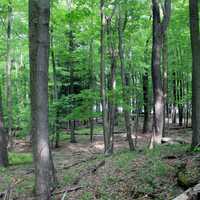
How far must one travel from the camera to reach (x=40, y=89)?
6.81 m

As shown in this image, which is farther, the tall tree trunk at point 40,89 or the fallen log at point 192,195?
the tall tree trunk at point 40,89

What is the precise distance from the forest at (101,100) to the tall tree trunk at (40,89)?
0.02m

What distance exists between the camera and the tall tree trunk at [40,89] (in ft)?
22.3

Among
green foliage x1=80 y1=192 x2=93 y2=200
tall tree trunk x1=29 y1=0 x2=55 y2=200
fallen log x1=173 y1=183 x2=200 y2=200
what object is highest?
tall tree trunk x1=29 y1=0 x2=55 y2=200

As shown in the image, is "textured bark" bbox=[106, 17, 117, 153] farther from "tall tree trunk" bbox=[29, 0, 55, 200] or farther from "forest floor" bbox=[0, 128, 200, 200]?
"tall tree trunk" bbox=[29, 0, 55, 200]

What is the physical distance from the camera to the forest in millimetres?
6840

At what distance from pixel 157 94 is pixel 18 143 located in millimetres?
14267

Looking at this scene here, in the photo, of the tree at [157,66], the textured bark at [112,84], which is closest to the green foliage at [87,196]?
the tree at [157,66]

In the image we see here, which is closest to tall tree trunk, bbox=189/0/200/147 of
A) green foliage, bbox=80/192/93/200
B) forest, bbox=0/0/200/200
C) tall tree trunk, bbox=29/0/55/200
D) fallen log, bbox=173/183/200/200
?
forest, bbox=0/0/200/200

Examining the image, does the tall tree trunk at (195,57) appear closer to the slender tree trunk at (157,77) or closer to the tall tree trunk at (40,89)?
the tall tree trunk at (40,89)

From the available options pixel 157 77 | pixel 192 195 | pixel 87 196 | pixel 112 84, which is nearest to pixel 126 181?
pixel 87 196

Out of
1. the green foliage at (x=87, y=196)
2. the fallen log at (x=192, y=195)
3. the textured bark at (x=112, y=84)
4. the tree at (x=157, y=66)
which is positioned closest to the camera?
the fallen log at (x=192, y=195)

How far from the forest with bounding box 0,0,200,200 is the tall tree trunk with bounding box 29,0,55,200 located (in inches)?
0.9

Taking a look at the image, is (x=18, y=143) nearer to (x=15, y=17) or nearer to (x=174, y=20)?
(x=15, y=17)
